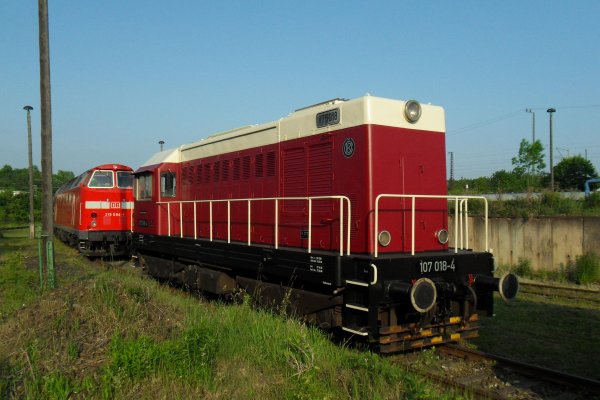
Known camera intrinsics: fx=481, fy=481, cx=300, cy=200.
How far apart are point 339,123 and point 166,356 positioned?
403cm

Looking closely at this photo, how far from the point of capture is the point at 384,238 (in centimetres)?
661

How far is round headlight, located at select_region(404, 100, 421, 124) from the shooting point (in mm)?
6988

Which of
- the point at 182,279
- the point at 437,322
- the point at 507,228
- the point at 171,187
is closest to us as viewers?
the point at 437,322

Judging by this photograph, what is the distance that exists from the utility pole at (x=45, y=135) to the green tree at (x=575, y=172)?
45.2 m

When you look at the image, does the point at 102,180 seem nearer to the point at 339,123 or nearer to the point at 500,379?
the point at 339,123

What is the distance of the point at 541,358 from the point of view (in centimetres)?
622

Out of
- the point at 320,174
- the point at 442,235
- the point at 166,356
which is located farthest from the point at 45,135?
the point at 442,235

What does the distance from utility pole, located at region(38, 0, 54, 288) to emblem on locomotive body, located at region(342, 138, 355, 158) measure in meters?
6.84

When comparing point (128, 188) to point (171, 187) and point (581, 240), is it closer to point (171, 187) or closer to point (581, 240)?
point (171, 187)

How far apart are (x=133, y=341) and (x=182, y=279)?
526cm

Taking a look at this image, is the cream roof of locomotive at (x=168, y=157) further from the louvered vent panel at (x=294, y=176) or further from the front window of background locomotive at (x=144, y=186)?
the louvered vent panel at (x=294, y=176)

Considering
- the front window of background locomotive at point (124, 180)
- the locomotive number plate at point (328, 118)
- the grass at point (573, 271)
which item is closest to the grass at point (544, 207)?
the grass at point (573, 271)

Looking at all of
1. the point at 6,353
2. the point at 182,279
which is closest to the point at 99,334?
the point at 6,353

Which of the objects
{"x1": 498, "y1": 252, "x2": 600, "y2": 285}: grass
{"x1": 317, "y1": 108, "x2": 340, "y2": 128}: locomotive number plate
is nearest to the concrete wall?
{"x1": 498, "y1": 252, "x2": 600, "y2": 285}: grass
